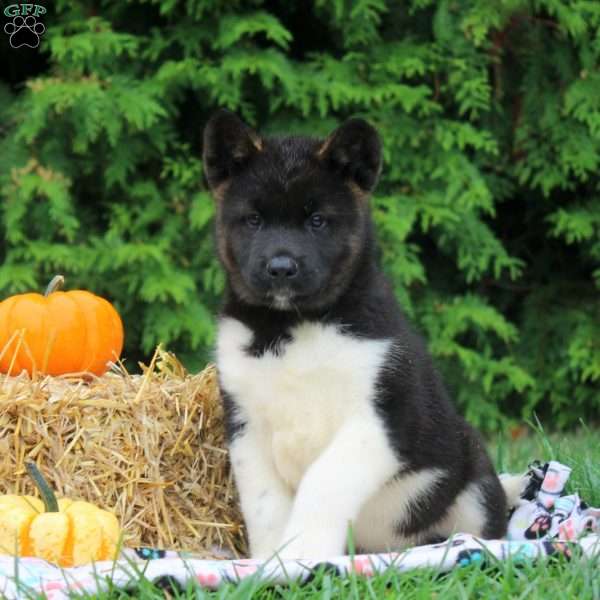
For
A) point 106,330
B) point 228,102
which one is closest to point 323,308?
point 106,330

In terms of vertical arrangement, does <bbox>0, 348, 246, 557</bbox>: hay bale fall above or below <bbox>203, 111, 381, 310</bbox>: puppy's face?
below

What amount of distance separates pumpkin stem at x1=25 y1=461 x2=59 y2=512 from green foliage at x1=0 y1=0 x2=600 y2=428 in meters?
2.91

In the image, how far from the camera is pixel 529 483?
15.6ft

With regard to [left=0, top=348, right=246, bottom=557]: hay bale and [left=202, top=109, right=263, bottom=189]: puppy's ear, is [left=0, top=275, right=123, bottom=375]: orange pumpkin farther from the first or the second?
[left=202, top=109, right=263, bottom=189]: puppy's ear

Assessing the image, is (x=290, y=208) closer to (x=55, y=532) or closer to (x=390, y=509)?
(x=390, y=509)

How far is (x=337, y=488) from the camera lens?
12.0 ft

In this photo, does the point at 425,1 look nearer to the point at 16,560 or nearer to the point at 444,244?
the point at 444,244

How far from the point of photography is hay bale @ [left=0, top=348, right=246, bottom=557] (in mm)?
4137

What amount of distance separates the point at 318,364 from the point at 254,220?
0.58 m

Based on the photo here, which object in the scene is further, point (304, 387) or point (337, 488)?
point (304, 387)

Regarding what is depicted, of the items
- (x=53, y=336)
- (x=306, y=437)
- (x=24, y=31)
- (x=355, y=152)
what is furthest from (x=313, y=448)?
(x=24, y=31)

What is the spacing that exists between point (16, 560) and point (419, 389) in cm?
162

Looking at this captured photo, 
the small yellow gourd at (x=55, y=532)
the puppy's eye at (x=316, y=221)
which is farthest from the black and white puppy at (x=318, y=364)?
the small yellow gourd at (x=55, y=532)

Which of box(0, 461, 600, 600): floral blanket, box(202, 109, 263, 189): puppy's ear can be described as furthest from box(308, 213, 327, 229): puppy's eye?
box(0, 461, 600, 600): floral blanket
